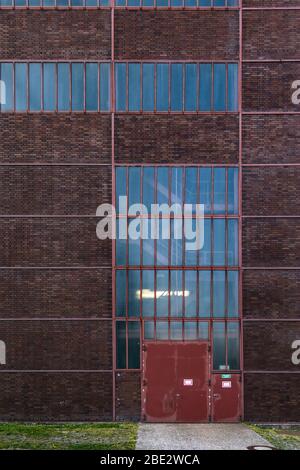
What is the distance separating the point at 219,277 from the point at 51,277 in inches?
211

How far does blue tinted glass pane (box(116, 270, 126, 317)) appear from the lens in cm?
1487

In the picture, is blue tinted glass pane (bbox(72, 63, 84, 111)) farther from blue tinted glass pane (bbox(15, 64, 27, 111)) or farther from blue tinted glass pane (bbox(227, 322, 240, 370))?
blue tinted glass pane (bbox(227, 322, 240, 370))

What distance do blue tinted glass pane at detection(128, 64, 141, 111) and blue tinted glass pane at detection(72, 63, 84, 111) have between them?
1.56 meters

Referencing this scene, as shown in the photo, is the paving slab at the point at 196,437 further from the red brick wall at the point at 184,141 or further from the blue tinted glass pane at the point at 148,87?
the blue tinted glass pane at the point at 148,87

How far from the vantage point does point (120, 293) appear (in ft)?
48.9

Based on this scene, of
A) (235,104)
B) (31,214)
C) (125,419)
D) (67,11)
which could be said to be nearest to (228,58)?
(235,104)

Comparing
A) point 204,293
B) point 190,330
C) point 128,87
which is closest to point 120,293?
point 190,330

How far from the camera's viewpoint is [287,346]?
14.7 meters

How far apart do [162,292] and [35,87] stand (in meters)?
7.82

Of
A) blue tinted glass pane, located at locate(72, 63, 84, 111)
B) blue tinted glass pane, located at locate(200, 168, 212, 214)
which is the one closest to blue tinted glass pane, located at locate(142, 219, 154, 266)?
blue tinted glass pane, located at locate(200, 168, 212, 214)

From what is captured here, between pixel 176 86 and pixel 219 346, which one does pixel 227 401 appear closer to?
pixel 219 346

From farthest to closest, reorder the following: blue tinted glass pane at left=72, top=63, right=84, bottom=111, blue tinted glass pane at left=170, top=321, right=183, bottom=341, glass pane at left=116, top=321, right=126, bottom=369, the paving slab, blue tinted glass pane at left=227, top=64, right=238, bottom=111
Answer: blue tinted glass pane at left=72, top=63, right=84, bottom=111
blue tinted glass pane at left=227, top=64, right=238, bottom=111
blue tinted glass pane at left=170, top=321, right=183, bottom=341
glass pane at left=116, top=321, right=126, bottom=369
the paving slab

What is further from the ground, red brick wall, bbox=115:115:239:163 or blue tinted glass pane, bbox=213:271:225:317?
red brick wall, bbox=115:115:239:163

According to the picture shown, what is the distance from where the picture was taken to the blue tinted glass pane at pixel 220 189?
15.0 metres
